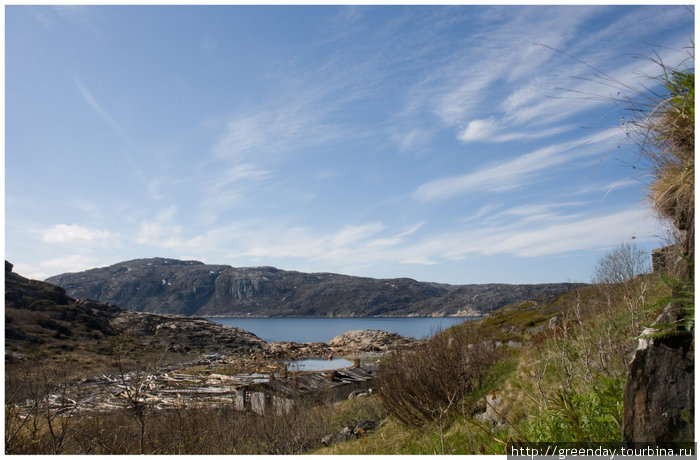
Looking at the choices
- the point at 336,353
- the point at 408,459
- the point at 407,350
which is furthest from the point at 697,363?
the point at 336,353

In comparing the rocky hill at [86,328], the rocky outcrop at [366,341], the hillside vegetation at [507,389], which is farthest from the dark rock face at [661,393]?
the rocky outcrop at [366,341]

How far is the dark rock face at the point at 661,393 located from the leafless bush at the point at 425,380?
5.83 m

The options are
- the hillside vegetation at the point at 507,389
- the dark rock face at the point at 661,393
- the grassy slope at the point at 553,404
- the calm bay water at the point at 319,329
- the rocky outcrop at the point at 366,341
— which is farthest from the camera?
the calm bay water at the point at 319,329

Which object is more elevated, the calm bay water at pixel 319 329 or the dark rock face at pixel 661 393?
the dark rock face at pixel 661 393

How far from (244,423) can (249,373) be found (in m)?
23.3

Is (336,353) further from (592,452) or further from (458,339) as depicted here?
Result: (592,452)

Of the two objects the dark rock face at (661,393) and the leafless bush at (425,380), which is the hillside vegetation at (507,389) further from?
the dark rock face at (661,393)

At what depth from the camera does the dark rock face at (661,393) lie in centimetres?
273

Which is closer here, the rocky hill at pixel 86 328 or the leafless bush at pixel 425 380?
the leafless bush at pixel 425 380

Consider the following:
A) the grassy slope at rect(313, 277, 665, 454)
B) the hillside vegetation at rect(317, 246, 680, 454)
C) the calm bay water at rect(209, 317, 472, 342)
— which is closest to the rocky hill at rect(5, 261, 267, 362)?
the calm bay water at rect(209, 317, 472, 342)

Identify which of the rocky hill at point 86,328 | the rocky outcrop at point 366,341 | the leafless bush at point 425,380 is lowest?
Answer: the rocky outcrop at point 366,341

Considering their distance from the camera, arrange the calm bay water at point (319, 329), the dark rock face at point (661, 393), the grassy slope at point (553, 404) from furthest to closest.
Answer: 1. the calm bay water at point (319, 329)
2. the grassy slope at point (553, 404)
3. the dark rock face at point (661, 393)

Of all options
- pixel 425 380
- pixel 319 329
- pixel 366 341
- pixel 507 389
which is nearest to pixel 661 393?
pixel 507 389

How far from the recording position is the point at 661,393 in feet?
9.08
